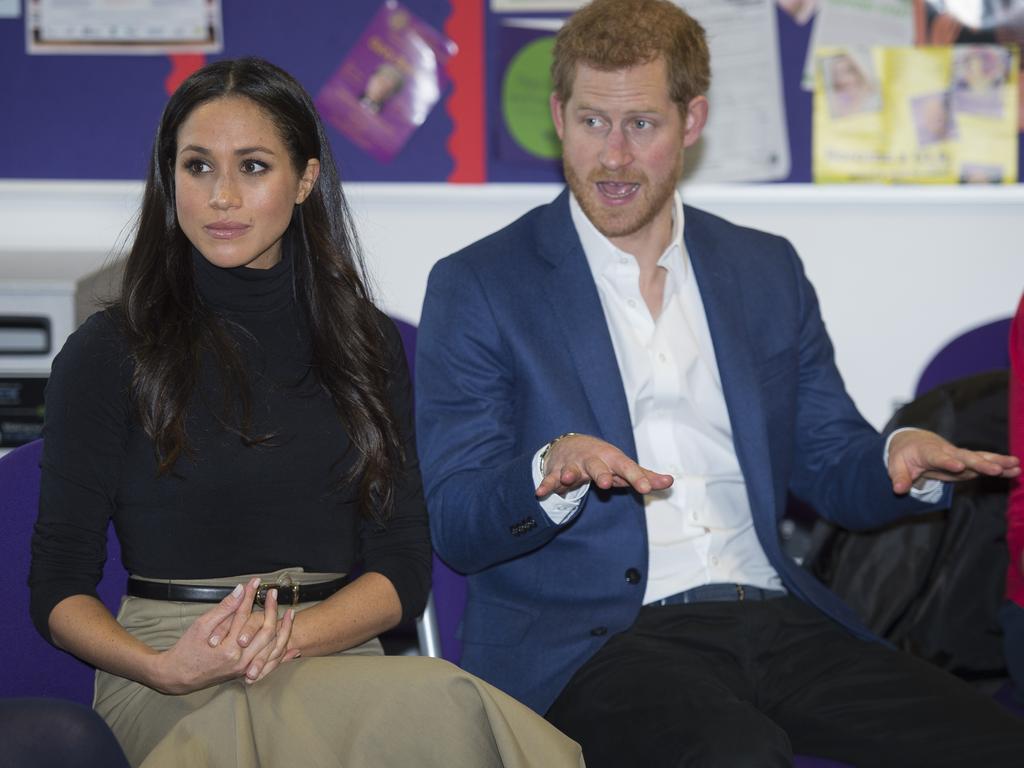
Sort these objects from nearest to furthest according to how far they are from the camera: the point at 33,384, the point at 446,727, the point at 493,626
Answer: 1. the point at 446,727
2. the point at 493,626
3. the point at 33,384

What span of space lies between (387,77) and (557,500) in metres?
1.47

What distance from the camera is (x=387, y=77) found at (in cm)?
291

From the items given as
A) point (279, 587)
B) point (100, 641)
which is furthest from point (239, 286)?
point (100, 641)

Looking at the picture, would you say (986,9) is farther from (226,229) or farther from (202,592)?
(202,592)

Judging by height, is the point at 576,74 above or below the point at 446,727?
above

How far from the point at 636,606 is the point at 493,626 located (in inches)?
8.7

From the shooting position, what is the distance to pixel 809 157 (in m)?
2.95

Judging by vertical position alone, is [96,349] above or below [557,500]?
above

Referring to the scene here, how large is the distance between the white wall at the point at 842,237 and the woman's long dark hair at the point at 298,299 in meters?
0.97

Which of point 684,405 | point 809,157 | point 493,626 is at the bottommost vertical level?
point 493,626

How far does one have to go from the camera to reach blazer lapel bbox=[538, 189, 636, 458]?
6.40 feet

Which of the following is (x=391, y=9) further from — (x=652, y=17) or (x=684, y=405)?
(x=684, y=405)

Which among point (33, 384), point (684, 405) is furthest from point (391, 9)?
point (684, 405)

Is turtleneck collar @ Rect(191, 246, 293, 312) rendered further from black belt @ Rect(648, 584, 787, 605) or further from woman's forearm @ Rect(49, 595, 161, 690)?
black belt @ Rect(648, 584, 787, 605)
